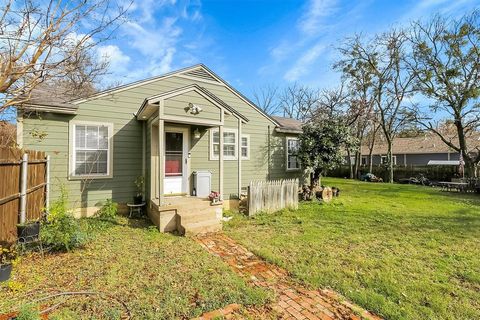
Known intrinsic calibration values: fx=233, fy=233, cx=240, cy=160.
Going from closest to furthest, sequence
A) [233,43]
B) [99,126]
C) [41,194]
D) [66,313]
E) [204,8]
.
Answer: [66,313] → [41,194] → [99,126] → [204,8] → [233,43]

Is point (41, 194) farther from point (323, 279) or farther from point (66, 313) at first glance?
point (323, 279)

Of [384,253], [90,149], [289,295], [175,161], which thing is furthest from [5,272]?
[384,253]

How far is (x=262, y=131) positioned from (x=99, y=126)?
6419 mm

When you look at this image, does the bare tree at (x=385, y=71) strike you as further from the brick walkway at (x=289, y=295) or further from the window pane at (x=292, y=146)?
the brick walkway at (x=289, y=295)

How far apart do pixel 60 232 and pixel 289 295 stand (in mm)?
4325

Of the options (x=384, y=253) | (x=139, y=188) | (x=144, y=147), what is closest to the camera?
(x=384, y=253)

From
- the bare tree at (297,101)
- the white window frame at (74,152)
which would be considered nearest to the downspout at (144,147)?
the white window frame at (74,152)

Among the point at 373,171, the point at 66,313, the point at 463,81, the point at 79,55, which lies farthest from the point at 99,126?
the point at 373,171

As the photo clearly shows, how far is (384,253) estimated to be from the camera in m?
4.89

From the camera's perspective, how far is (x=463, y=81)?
17.0 m

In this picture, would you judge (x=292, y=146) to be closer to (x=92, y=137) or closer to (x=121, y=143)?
(x=121, y=143)

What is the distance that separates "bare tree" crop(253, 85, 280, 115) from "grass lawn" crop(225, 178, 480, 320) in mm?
29293

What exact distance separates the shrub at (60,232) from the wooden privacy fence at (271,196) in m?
4.90

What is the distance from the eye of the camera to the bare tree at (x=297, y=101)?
31.6 metres
